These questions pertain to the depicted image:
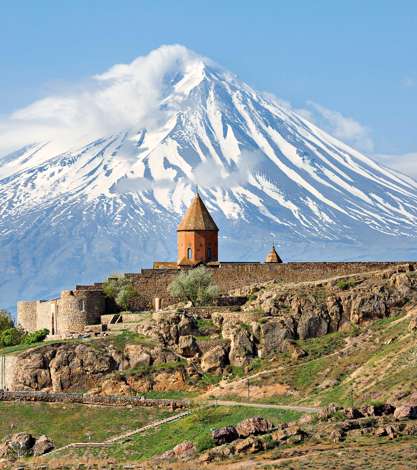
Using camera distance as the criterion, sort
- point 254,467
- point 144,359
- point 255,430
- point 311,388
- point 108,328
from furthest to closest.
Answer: point 108,328, point 144,359, point 311,388, point 255,430, point 254,467

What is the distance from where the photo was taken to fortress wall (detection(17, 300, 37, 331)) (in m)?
78.1

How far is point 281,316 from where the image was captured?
6656 cm

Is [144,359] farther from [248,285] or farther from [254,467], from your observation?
[254,467]

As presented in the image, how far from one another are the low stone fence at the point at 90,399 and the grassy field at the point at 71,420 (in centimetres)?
41

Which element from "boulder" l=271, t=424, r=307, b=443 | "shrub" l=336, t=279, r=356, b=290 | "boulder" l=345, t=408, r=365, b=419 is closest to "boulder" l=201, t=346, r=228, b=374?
"shrub" l=336, t=279, r=356, b=290

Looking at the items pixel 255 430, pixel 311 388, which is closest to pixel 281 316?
pixel 311 388

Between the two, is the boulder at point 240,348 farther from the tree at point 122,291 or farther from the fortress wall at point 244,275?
the tree at point 122,291

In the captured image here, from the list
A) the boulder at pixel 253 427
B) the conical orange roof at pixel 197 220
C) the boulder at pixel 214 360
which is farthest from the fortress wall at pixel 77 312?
the boulder at pixel 253 427

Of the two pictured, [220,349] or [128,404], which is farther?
[220,349]

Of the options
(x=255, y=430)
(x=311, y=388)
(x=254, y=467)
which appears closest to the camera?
(x=254, y=467)

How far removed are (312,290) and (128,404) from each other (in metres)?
11.6

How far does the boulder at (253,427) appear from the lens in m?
47.9

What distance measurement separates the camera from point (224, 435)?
1885 inches

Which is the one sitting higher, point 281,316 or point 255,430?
point 281,316
